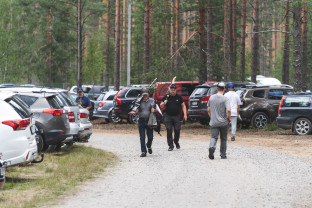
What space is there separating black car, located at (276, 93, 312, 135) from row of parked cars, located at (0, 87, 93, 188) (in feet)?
25.9

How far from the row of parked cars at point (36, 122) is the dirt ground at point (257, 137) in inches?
223

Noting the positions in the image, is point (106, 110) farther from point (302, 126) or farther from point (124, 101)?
point (302, 126)

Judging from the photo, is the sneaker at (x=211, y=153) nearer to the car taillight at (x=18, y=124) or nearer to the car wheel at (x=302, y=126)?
the car taillight at (x=18, y=124)

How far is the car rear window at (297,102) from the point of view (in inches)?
912

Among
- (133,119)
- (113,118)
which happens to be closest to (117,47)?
(113,118)

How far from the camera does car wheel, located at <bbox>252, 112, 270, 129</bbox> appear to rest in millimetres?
26250

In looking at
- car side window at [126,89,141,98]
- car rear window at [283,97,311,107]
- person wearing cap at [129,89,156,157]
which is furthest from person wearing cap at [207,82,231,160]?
car side window at [126,89,141,98]

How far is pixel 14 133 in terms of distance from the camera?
10867mm

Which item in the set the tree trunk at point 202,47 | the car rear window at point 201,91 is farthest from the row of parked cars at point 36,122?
the tree trunk at point 202,47

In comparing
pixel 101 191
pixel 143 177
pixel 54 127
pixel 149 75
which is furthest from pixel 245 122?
pixel 101 191

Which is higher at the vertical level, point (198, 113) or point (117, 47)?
point (117, 47)

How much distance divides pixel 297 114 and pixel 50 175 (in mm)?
12433

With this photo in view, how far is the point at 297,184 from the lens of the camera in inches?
451

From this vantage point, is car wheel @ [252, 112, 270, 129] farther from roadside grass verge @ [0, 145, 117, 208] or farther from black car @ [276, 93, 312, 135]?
roadside grass verge @ [0, 145, 117, 208]
